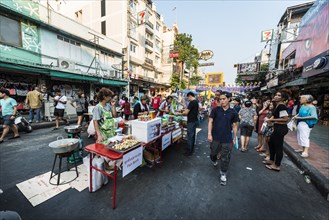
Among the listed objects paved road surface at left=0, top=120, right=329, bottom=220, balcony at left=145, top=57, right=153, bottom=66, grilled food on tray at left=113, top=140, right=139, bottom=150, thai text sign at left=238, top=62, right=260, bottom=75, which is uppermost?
balcony at left=145, top=57, right=153, bottom=66

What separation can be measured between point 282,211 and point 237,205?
0.72 m

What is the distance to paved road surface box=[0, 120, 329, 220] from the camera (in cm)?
206

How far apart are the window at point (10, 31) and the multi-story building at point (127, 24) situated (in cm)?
864

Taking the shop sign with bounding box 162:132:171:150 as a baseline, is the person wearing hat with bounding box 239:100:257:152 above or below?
above

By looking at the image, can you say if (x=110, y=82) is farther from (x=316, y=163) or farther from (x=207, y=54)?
(x=316, y=163)

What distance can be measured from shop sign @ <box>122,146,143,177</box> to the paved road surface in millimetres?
579

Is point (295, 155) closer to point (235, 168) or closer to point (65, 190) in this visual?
point (235, 168)

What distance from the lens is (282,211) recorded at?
7.17 feet

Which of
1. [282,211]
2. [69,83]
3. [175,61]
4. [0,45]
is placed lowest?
[282,211]

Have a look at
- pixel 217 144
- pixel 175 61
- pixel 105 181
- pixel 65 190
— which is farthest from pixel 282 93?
pixel 175 61

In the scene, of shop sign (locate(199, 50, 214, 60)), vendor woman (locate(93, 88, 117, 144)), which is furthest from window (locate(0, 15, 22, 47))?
shop sign (locate(199, 50, 214, 60))

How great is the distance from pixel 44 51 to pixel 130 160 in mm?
11784

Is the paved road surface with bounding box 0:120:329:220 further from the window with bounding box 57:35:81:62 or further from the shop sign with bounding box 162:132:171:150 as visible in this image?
the window with bounding box 57:35:81:62

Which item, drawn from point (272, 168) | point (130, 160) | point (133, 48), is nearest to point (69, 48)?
point (133, 48)
